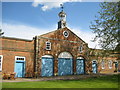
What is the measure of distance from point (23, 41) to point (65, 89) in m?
12.6

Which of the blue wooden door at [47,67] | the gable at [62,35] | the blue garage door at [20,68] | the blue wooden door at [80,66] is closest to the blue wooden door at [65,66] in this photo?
the blue wooden door at [80,66]

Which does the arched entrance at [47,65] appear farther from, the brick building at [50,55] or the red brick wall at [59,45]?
the red brick wall at [59,45]

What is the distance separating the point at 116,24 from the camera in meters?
15.4

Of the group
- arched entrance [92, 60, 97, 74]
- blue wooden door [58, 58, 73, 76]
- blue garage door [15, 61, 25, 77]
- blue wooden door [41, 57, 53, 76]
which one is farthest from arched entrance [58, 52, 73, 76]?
blue garage door [15, 61, 25, 77]

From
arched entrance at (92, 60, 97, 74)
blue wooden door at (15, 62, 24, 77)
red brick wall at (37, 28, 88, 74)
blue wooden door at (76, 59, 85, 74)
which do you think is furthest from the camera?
arched entrance at (92, 60, 97, 74)

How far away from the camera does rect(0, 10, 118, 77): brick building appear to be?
749 inches

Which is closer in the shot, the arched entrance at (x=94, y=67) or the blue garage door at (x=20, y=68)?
the blue garage door at (x=20, y=68)

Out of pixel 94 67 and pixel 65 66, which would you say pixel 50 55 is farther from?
pixel 94 67

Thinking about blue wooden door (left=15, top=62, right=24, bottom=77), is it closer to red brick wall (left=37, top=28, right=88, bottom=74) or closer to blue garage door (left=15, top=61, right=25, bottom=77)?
blue garage door (left=15, top=61, right=25, bottom=77)

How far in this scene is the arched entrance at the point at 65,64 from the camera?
23.7 m

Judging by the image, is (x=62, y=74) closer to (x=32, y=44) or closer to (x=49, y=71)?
(x=49, y=71)

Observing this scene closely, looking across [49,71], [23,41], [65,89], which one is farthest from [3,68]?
[65,89]

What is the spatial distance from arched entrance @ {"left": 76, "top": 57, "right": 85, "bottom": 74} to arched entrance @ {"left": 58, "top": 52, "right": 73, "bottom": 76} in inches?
61.6

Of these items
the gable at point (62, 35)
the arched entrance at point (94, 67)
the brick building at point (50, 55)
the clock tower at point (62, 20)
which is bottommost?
the arched entrance at point (94, 67)
